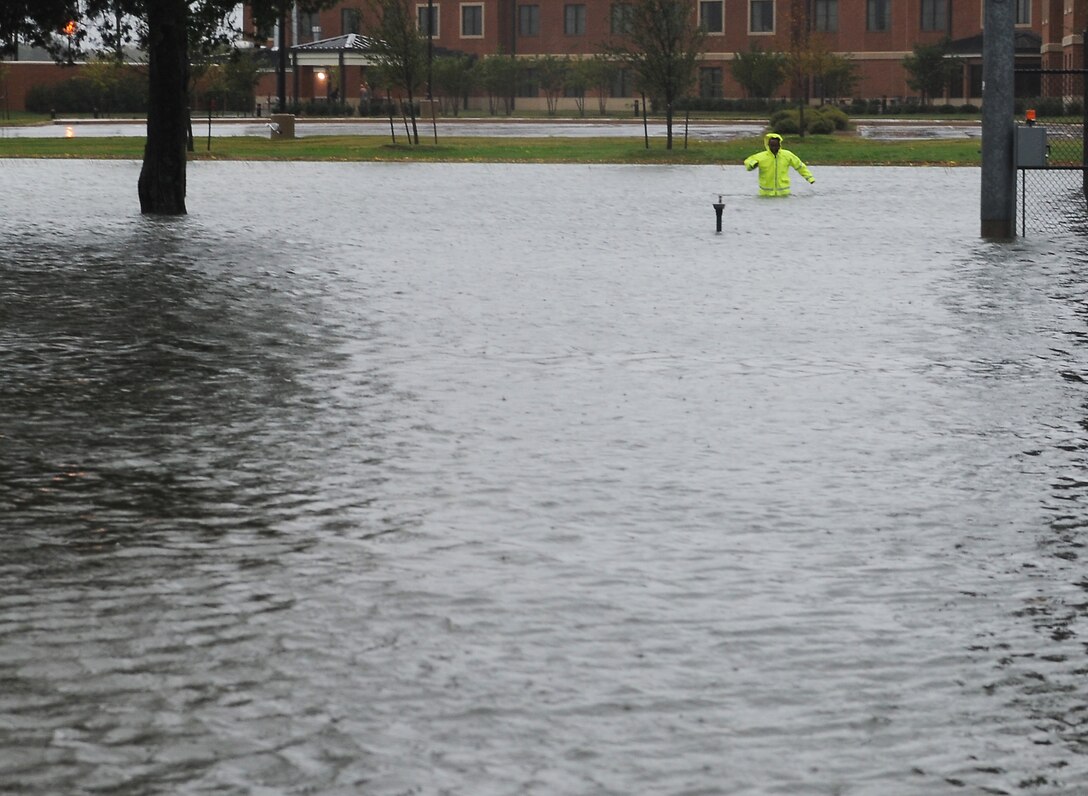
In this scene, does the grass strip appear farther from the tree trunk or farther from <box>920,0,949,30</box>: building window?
<box>920,0,949,30</box>: building window

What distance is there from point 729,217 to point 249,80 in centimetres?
6390

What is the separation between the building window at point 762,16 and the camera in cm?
10550

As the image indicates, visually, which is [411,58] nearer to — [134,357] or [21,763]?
[134,357]

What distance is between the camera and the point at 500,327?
15.8 meters

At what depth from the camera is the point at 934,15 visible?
101875 millimetres

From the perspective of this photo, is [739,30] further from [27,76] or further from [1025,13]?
[27,76]

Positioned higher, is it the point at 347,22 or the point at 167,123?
the point at 347,22

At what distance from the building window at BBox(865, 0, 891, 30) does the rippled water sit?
280ft

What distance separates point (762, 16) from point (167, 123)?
79.0 m

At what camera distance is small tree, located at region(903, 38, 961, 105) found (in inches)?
3634

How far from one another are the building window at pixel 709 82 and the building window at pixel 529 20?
1118 cm

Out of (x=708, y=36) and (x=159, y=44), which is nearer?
(x=159, y=44)

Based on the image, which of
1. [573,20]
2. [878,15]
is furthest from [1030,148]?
[573,20]

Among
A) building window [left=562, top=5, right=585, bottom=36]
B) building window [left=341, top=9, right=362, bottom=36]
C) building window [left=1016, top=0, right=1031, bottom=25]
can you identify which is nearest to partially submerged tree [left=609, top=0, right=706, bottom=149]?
building window [left=1016, top=0, right=1031, bottom=25]
